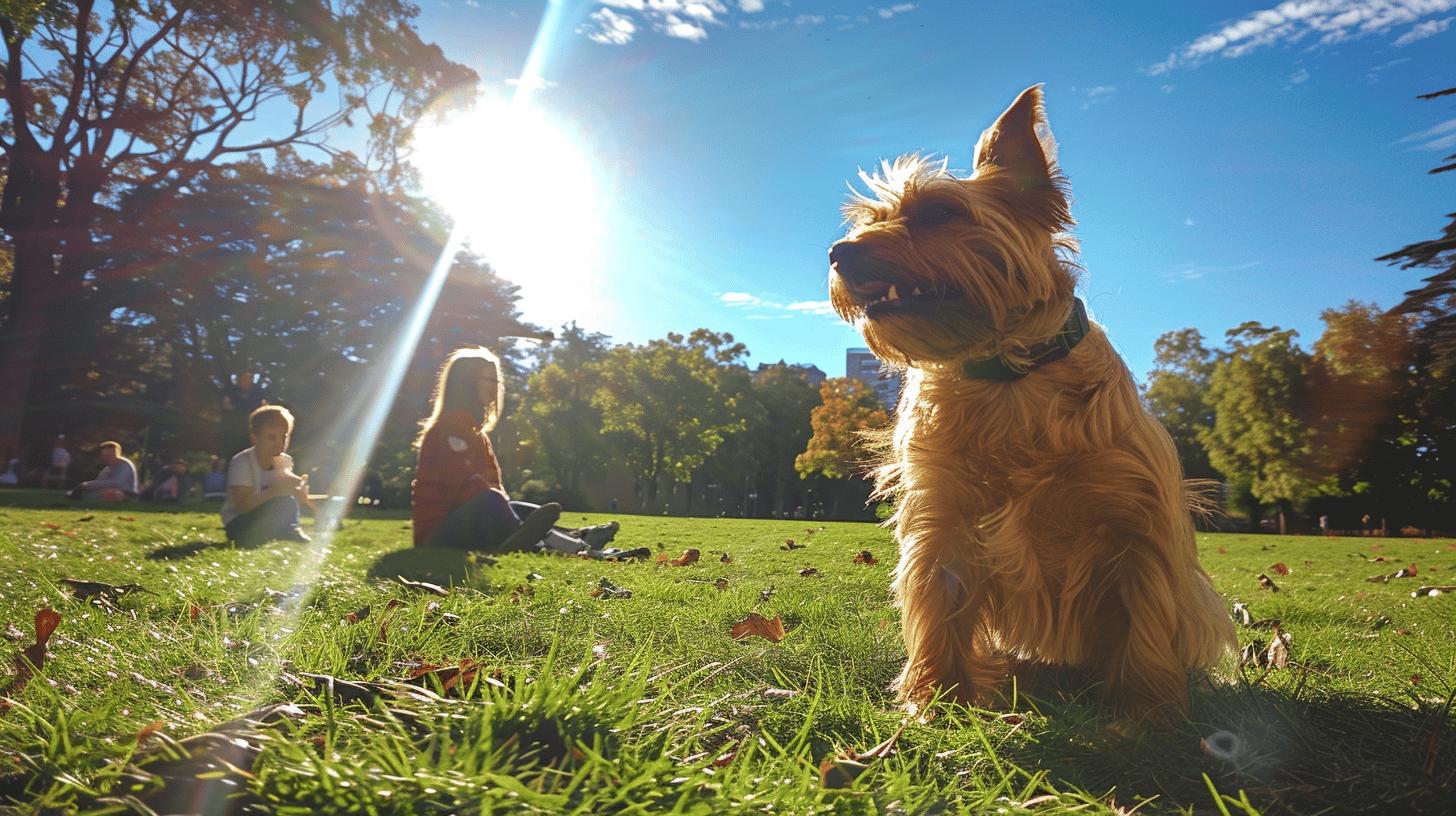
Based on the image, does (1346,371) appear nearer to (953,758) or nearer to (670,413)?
(670,413)

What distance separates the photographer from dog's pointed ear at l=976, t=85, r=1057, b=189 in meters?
2.89

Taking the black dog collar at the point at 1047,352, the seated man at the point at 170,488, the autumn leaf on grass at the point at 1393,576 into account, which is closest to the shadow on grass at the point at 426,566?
the black dog collar at the point at 1047,352

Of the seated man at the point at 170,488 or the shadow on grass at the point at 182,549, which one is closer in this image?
the shadow on grass at the point at 182,549

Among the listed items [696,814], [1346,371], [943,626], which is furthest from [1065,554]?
[1346,371]

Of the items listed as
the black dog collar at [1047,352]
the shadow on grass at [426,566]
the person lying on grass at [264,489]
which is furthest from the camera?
the person lying on grass at [264,489]

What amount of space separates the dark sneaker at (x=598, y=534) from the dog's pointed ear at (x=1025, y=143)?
7.03 metres

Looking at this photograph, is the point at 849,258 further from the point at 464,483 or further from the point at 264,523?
the point at 264,523

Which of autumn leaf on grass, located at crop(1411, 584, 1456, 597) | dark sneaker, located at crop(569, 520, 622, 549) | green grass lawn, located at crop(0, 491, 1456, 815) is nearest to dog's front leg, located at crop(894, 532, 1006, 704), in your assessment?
green grass lawn, located at crop(0, 491, 1456, 815)

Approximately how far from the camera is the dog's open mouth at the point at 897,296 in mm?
2865

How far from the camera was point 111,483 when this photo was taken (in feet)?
53.0

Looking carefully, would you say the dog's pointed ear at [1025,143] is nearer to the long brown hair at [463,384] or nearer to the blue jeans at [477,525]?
the long brown hair at [463,384]

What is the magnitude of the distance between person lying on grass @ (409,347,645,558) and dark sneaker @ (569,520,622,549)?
0.51 metres

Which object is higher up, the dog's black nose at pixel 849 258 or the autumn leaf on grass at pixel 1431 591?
the dog's black nose at pixel 849 258

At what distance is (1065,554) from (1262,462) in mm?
40134
